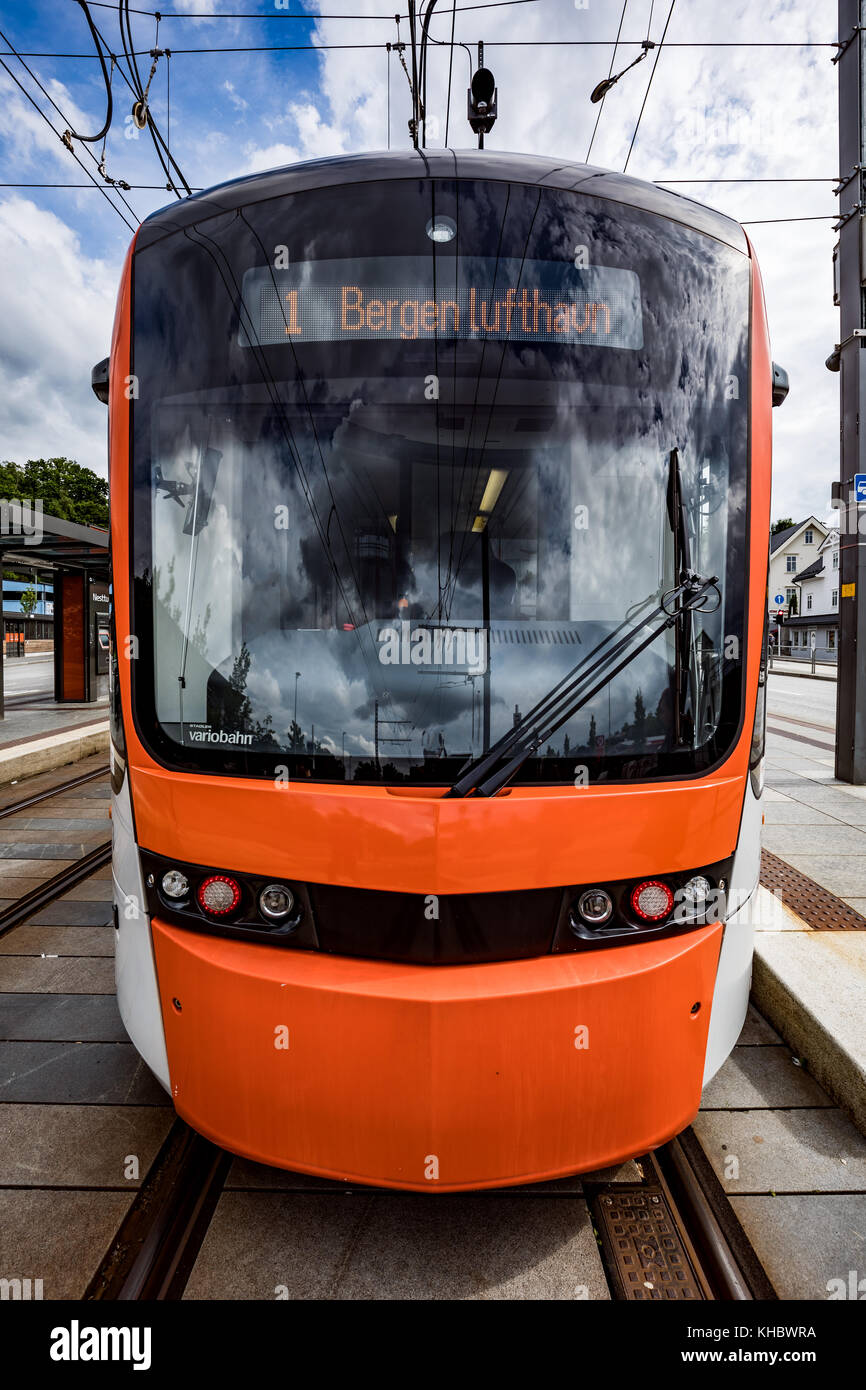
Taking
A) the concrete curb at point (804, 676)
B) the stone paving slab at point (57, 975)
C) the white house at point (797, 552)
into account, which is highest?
the white house at point (797, 552)

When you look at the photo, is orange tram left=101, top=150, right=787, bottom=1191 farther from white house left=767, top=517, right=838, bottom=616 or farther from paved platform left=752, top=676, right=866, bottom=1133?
white house left=767, top=517, right=838, bottom=616

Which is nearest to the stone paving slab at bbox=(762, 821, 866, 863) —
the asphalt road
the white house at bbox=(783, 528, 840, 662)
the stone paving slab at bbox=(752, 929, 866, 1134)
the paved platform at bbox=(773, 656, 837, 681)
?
the stone paving slab at bbox=(752, 929, 866, 1134)

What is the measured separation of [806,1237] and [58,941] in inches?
146

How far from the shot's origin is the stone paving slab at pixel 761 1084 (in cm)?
265

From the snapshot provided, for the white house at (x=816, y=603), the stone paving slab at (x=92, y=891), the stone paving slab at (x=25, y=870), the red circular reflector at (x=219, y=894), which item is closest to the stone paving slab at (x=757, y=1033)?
the red circular reflector at (x=219, y=894)

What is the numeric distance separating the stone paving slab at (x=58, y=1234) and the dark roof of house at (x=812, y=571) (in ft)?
198

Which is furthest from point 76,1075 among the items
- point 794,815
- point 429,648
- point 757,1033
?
point 794,815

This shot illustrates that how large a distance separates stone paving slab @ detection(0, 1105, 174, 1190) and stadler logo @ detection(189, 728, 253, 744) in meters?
1.39

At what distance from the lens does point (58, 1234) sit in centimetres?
200

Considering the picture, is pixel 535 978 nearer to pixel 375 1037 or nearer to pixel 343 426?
pixel 375 1037

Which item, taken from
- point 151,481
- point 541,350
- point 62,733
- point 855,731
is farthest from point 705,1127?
point 62,733

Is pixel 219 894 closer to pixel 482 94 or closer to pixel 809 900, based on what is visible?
pixel 809 900

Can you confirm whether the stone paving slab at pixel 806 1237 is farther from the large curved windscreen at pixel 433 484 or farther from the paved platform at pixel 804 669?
the paved platform at pixel 804 669
